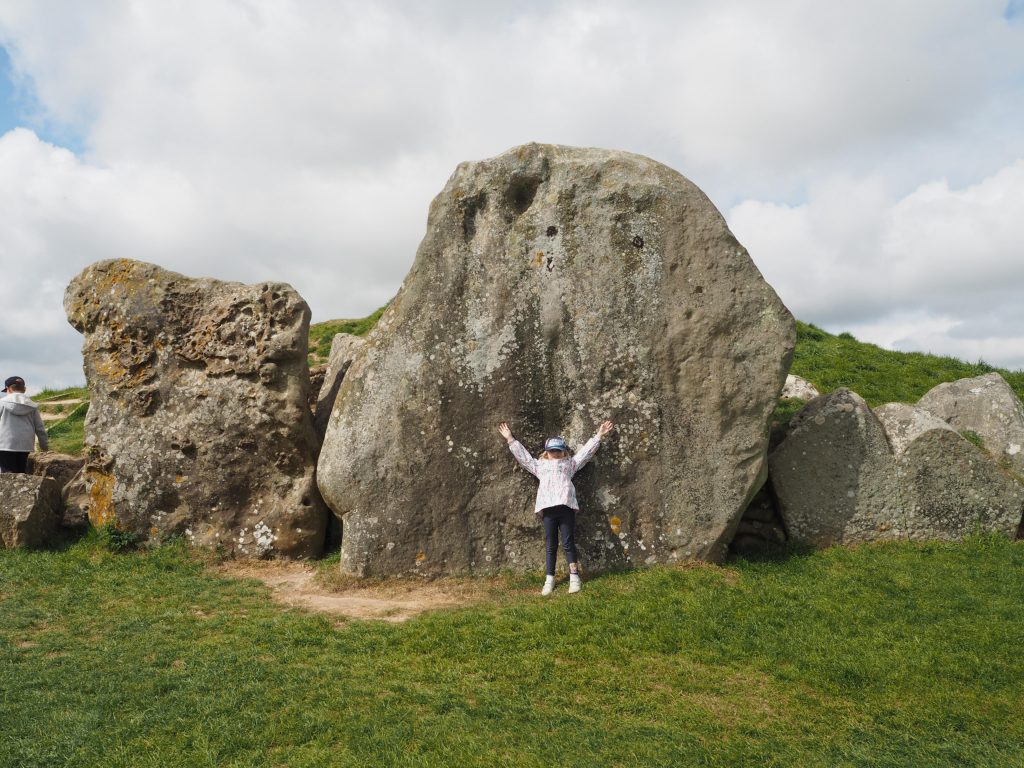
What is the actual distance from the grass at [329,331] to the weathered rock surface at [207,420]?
357 inches

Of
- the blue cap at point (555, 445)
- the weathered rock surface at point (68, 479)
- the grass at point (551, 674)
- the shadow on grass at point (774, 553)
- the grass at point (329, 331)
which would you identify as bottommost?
the grass at point (551, 674)

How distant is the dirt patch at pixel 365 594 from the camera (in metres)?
8.74

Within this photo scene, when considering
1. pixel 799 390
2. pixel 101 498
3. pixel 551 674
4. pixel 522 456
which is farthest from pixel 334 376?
pixel 799 390

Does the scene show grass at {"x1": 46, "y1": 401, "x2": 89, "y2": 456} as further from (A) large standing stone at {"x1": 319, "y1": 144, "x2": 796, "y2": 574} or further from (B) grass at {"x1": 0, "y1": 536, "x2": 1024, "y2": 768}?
(A) large standing stone at {"x1": 319, "y1": 144, "x2": 796, "y2": 574}

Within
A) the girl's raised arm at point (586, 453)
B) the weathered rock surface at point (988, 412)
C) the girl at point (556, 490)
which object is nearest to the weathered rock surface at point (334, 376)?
the girl at point (556, 490)

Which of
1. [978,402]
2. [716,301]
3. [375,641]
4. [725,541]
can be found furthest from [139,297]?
[978,402]

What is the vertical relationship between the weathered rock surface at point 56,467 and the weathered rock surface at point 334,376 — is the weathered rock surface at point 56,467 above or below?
below

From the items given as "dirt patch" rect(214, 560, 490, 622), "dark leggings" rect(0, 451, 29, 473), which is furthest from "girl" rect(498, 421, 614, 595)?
"dark leggings" rect(0, 451, 29, 473)

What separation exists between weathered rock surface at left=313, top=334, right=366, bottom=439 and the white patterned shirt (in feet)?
10.7

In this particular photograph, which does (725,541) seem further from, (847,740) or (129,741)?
(129,741)

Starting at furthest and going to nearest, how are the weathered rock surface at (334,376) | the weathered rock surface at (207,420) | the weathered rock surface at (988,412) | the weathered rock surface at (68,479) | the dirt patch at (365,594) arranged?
the weathered rock surface at (334,376), the weathered rock surface at (988,412), the weathered rock surface at (68,479), the weathered rock surface at (207,420), the dirt patch at (365,594)

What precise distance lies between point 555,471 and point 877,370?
1001cm

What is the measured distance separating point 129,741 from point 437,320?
583cm

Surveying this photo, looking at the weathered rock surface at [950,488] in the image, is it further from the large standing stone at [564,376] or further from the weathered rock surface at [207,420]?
the weathered rock surface at [207,420]
